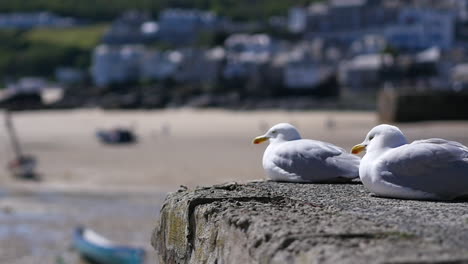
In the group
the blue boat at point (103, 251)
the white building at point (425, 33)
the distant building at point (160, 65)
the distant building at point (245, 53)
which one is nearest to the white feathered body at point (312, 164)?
the blue boat at point (103, 251)

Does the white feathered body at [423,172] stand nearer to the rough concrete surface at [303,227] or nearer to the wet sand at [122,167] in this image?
the rough concrete surface at [303,227]

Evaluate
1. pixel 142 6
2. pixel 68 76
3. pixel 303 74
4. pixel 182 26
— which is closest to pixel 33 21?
pixel 142 6

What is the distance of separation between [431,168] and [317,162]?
112cm

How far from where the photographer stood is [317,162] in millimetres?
5660

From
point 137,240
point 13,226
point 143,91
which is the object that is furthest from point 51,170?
point 143,91

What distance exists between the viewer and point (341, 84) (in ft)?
294

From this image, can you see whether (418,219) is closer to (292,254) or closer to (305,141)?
(292,254)

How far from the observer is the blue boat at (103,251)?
15.5 m

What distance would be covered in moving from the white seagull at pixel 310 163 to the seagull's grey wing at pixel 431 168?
33.3 inches

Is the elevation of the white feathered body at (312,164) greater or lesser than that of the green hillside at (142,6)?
greater

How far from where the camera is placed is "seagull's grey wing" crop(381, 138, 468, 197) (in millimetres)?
4590

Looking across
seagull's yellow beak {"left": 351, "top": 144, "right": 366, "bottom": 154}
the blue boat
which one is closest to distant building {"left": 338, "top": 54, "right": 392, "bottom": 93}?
the blue boat

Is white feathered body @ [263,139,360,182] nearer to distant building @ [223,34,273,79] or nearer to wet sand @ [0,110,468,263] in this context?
wet sand @ [0,110,468,263]

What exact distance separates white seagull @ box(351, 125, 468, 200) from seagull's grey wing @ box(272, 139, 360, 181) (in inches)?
28.4
